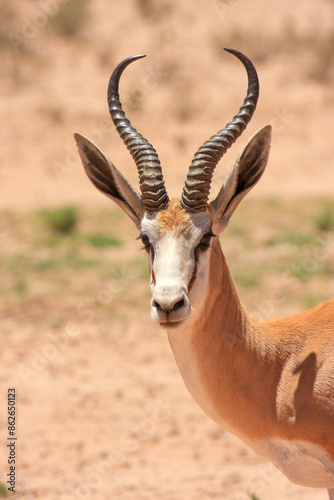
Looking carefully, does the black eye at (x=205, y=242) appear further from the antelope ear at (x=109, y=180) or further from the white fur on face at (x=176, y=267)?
the antelope ear at (x=109, y=180)

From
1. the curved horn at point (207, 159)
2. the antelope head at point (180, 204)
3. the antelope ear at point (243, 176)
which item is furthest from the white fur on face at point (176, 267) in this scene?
the antelope ear at point (243, 176)

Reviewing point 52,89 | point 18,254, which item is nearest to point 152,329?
point 18,254

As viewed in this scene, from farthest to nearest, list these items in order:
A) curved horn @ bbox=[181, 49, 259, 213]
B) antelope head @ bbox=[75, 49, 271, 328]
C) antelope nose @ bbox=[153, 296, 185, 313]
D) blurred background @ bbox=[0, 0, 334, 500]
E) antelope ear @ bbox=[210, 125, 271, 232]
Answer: blurred background @ bbox=[0, 0, 334, 500], antelope ear @ bbox=[210, 125, 271, 232], curved horn @ bbox=[181, 49, 259, 213], antelope head @ bbox=[75, 49, 271, 328], antelope nose @ bbox=[153, 296, 185, 313]

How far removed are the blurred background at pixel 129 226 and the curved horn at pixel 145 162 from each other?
257 centimetres

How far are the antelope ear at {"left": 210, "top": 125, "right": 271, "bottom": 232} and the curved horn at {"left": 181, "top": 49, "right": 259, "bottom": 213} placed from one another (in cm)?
12

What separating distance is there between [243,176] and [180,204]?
21.4 inches

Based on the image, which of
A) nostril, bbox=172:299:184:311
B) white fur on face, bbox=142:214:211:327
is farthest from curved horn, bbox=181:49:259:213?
nostril, bbox=172:299:184:311

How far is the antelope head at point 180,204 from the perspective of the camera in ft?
12.9

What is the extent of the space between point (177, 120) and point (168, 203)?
17817 millimetres

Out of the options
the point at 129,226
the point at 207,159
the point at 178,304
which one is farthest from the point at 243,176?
the point at 129,226

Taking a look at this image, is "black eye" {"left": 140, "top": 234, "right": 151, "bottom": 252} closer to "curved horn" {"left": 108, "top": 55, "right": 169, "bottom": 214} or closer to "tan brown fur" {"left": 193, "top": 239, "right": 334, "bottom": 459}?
"curved horn" {"left": 108, "top": 55, "right": 169, "bottom": 214}

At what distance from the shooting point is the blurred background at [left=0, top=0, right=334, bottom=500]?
7051mm

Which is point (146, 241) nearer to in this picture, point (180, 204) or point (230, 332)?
point (180, 204)

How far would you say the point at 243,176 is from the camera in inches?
182
